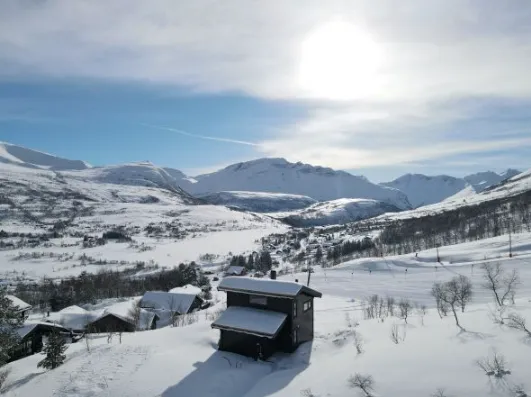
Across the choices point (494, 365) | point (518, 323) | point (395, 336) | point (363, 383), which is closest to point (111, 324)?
point (395, 336)

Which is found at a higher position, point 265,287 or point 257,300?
point 265,287

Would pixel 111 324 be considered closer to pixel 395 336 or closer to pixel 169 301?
pixel 169 301

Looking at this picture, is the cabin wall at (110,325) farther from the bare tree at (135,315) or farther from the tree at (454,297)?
the tree at (454,297)

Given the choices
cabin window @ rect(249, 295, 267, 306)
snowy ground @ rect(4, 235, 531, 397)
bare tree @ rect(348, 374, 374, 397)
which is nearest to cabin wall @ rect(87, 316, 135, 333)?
snowy ground @ rect(4, 235, 531, 397)

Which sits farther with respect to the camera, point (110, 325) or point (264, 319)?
point (110, 325)

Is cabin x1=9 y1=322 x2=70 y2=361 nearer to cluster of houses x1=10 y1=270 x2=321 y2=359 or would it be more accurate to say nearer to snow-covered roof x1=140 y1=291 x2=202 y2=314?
snow-covered roof x1=140 y1=291 x2=202 y2=314

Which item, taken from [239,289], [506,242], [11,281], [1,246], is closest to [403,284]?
[506,242]
